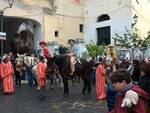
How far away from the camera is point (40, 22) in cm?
4588

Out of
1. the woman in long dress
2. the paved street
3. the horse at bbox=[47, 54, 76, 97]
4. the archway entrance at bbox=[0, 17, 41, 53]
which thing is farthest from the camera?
the archway entrance at bbox=[0, 17, 41, 53]

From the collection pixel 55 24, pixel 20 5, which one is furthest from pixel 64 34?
pixel 20 5

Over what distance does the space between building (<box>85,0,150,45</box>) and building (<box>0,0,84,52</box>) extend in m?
0.94

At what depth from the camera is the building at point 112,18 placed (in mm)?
45156

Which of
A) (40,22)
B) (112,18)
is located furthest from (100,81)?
(112,18)

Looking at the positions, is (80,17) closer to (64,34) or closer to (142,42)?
(64,34)

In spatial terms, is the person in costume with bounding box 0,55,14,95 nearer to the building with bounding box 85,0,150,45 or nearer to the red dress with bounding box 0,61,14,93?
the red dress with bounding box 0,61,14,93

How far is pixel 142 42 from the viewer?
1535 inches

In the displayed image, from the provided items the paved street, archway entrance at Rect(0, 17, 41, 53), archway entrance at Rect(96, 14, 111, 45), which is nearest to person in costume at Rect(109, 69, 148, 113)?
the paved street

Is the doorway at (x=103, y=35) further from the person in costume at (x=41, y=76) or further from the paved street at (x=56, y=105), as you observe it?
the person in costume at (x=41, y=76)

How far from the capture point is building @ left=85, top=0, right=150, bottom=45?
4516cm

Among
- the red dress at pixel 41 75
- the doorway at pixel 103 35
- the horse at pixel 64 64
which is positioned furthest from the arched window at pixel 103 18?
the red dress at pixel 41 75

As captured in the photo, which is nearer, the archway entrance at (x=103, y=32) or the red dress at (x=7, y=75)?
the red dress at (x=7, y=75)

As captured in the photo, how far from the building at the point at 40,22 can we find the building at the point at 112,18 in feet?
3.10
